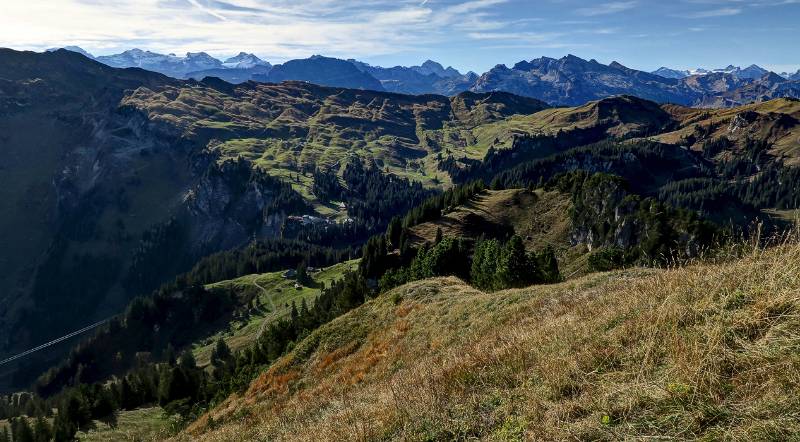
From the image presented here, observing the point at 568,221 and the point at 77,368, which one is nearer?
the point at 568,221

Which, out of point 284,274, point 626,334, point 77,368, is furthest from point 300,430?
point 77,368

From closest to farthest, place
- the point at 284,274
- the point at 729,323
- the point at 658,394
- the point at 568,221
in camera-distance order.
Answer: the point at 658,394 < the point at 729,323 < the point at 568,221 < the point at 284,274

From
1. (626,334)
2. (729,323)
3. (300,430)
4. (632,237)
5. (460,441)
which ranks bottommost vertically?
(632,237)

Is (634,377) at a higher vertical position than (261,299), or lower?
higher

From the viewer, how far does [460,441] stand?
32.1 feet

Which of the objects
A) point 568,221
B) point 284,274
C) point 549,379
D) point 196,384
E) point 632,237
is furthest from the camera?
point 284,274

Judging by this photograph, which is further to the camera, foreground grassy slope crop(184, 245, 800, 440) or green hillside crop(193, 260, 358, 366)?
green hillside crop(193, 260, 358, 366)

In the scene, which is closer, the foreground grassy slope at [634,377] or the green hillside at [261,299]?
the foreground grassy slope at [634,377]

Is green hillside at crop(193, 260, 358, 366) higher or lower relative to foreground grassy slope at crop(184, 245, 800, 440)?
lower

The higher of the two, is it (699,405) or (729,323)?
(729,323)

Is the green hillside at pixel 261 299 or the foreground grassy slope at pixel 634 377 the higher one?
the foreground grassy slope at pixel 634 377

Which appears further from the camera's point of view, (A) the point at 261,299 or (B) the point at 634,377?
(A) the point at 261,299

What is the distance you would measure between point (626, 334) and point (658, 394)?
3033mm

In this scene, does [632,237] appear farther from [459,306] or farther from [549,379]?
[549,379]
